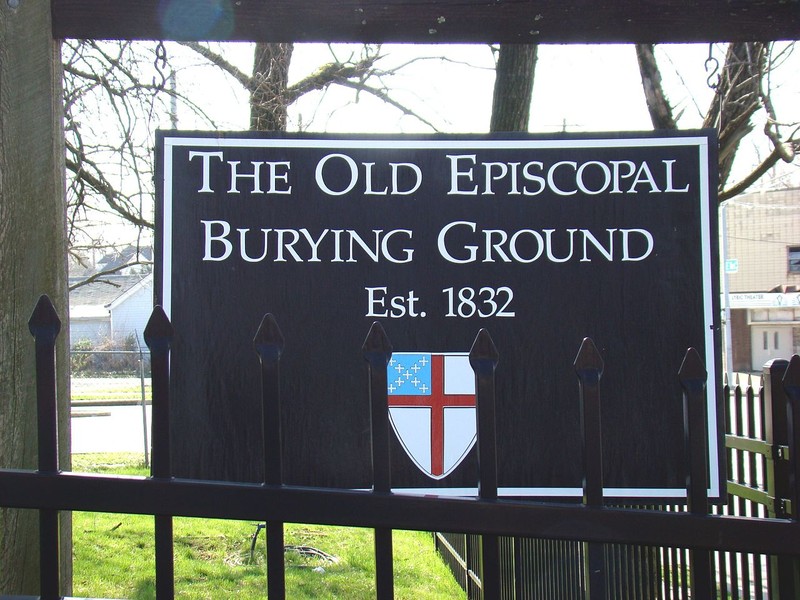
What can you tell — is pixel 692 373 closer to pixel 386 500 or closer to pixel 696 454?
pixel 696 454

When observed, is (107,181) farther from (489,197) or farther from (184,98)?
(489,197)

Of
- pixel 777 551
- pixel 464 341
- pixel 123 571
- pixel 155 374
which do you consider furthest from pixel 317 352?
pixel 123 571

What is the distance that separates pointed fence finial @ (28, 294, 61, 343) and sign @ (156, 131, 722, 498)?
1.71 ft

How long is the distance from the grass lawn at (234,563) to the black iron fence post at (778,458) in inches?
125

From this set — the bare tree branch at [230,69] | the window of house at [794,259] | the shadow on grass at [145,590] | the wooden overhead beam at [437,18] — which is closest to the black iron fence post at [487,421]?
the wooden overhead beam at [437,18]

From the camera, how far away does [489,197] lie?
2.30 m

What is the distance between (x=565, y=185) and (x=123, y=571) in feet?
16.6

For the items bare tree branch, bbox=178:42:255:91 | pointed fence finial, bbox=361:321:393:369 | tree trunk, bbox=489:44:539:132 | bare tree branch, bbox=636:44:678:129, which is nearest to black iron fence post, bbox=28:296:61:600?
pointed fence finial, bbox=361:321:393:369

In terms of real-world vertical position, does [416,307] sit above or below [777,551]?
above

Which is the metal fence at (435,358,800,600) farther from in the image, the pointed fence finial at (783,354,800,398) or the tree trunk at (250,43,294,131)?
the tree trunk at (250,43,294,131)

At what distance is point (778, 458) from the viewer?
2.74 metres

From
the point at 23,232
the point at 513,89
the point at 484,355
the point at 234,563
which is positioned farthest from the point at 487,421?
the point at 234,563

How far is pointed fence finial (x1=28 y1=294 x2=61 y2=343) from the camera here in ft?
5.76

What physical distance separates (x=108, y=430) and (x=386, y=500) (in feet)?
59.0
